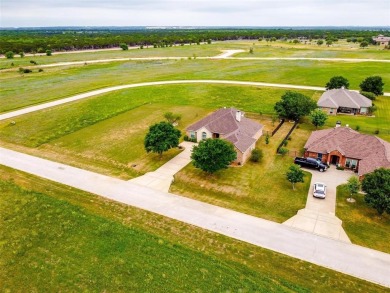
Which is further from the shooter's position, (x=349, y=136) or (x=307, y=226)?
(x=349, y=136)

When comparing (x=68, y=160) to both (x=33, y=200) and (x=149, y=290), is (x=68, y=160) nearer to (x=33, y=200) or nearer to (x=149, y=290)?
(x=33, y=200)

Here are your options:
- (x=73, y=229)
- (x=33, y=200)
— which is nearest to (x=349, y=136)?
(x=73, y=229)

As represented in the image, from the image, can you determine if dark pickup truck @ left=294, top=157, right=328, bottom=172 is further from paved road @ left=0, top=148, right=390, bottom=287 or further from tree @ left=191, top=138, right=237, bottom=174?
paved road @ left=0, top=148, right=390, bottom=287

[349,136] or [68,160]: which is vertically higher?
[349,136]

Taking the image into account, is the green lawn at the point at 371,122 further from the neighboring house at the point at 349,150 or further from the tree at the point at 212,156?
the tree at the point at 212,156

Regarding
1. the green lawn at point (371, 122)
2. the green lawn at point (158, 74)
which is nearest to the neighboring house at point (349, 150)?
the green lawn at point (371, 122)

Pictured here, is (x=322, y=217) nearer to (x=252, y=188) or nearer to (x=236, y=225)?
(x=252, y=188)

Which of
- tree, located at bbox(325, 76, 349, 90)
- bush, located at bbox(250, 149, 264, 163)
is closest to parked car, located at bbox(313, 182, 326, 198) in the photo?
bush, located at bbox(250, 149, 264, 163)
